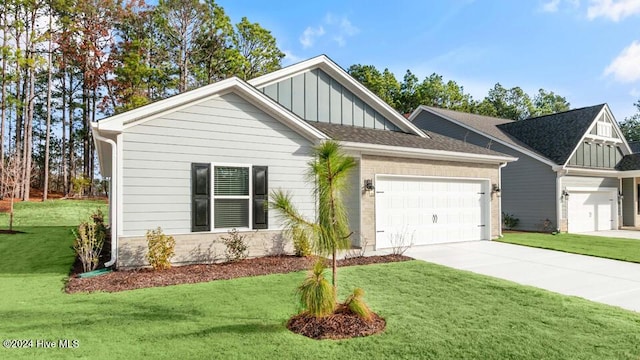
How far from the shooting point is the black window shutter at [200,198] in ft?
25.7

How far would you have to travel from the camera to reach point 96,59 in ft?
87.3

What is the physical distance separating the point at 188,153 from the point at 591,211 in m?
19.2

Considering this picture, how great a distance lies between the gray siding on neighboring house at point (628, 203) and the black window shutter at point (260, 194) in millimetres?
20556

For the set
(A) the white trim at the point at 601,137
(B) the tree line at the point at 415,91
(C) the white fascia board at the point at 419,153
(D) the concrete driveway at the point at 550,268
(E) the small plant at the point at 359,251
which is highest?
(B) the tree line at the point at 415,91

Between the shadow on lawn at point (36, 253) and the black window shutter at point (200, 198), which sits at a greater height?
the black window shutter at point (200, 198)

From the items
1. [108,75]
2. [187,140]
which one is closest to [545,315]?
[187,140]

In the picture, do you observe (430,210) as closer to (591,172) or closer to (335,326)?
(335,326)

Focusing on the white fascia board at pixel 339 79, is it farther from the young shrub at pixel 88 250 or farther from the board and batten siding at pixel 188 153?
the young shrub at pixel 88 250

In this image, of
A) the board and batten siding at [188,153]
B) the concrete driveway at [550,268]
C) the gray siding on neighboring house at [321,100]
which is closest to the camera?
the concrete driveway at [550,268]

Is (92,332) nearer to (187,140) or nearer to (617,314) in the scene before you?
(187,140)

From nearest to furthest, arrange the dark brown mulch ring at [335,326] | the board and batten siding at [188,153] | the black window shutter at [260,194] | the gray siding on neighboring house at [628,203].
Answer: the dark brown mulch ring at [335,326] < the board and batten siding at [188,153] < the black window shutter at [260,194] < the gray siding on neighboring house at [628,203]

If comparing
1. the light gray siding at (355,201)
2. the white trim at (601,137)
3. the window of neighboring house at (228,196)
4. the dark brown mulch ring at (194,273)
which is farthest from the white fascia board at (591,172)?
the window of neighboring house at (228,196)

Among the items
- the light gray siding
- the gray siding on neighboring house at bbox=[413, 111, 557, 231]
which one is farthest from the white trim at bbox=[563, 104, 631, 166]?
the light gray siding

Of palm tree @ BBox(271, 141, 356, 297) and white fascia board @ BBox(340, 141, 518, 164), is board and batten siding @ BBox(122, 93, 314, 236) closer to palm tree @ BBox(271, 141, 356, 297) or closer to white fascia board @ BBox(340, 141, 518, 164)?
white fascia board @ BBox(340, 141, 518, 164)
